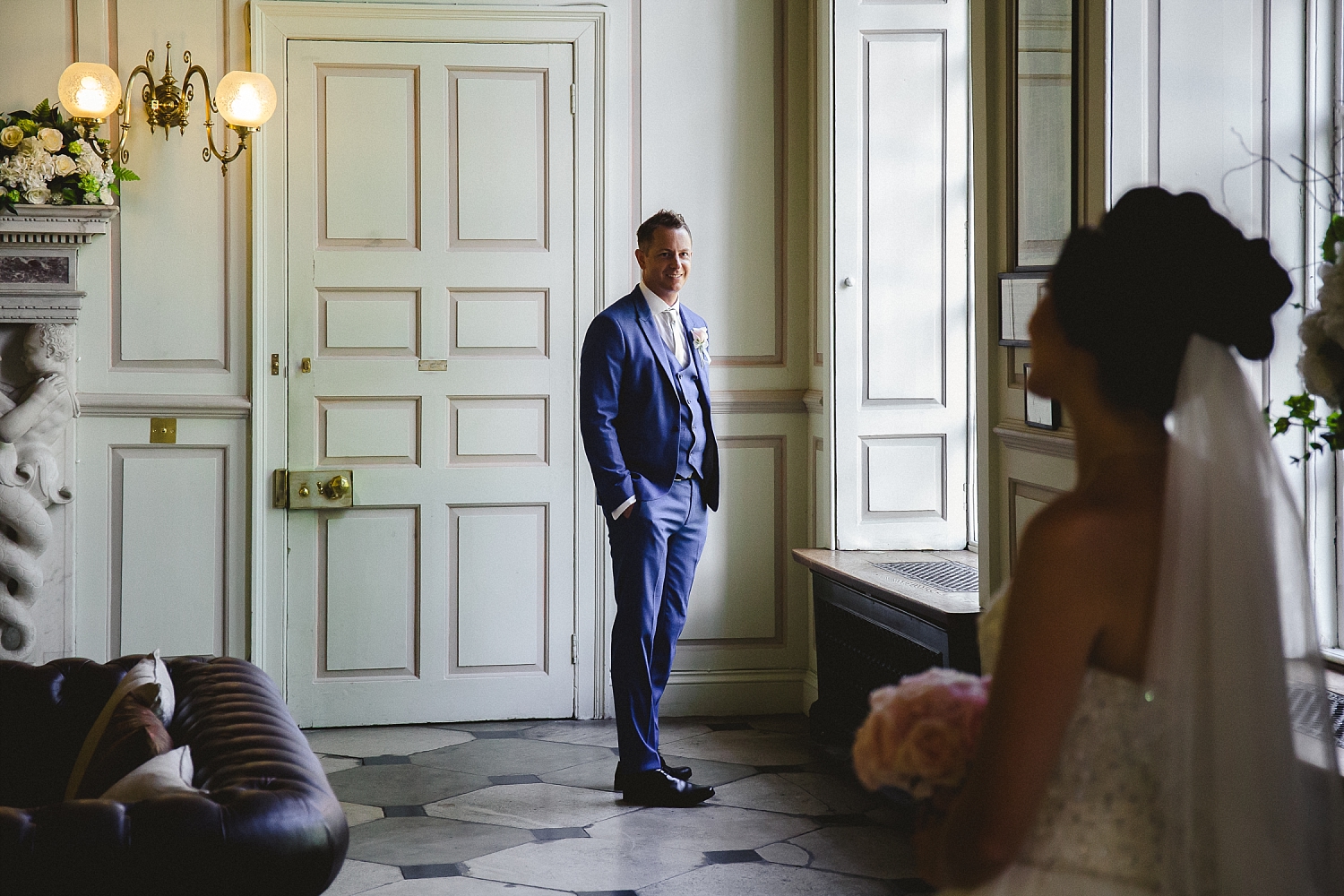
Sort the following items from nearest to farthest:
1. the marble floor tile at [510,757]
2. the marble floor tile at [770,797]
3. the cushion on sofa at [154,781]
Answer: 1. the cushion on sofa at [154,781]
2. the marble floor tile at [770,797]
3. the marble floor tile at [510,757]

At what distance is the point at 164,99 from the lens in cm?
437

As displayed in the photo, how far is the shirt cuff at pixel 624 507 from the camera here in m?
3.69

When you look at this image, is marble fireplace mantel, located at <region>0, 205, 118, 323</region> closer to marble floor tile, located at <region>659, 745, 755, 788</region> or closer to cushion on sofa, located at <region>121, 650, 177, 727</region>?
cushion on sofa, located at <region>121, 650, 177, 727</region>

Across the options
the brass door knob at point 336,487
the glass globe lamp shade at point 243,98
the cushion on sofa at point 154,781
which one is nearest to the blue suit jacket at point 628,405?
the brass door knob at point 336,487

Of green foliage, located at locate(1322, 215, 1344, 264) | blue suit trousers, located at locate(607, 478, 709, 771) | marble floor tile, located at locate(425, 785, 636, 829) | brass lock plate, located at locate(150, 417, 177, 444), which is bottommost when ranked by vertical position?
marble floor tile, located at locate(425, 785, 636, 829)

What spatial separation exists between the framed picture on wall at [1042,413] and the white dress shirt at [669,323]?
119cm

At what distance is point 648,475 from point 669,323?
50 centimetres

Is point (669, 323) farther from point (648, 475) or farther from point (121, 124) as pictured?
point (121, 124)

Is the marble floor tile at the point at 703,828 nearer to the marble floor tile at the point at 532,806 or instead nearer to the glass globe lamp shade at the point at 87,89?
the marble floor tile at the point at 532,806

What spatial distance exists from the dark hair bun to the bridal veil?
3 cm

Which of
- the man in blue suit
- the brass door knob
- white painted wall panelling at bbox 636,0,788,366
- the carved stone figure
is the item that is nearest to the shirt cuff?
the man in blue suit

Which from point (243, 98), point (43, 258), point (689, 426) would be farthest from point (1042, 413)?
point (43, 258)

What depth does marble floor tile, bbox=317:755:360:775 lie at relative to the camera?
415 centimetres

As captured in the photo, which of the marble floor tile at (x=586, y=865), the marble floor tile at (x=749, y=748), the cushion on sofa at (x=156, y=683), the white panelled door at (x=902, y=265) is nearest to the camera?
the cushion on sofa at (x=156, y=683)
